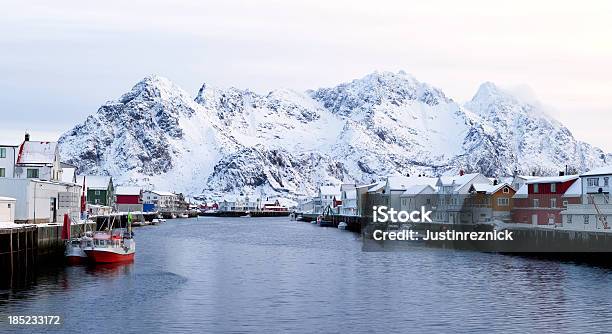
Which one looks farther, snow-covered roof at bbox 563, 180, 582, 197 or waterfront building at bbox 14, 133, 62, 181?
snow-covered roof at bbox 563, 180, 582, 197

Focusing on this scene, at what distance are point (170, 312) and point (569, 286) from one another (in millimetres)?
30855

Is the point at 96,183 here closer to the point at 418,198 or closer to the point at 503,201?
the point at 418,198

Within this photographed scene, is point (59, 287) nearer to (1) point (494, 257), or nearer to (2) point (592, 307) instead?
(2) point (592, 307)

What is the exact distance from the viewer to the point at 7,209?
7019 centimetres

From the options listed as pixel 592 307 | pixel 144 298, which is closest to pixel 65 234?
pixel 144 298

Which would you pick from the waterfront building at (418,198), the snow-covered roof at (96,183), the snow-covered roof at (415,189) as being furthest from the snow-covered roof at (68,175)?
the snow-covered roof at (415,189)

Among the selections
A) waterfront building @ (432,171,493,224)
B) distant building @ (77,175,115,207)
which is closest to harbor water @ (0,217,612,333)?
waterfront building @ (432,171,493,224)

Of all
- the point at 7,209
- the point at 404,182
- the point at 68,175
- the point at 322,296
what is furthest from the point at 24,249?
the point at 404,182

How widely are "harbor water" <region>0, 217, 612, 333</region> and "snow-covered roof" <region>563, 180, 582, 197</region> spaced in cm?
2341

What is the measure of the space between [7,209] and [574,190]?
234 feet

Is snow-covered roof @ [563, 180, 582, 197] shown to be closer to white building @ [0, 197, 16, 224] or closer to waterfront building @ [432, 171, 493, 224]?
waterfront building @ [432, 171, 493, 224]

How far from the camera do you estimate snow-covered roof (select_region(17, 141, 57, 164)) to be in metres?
97.9

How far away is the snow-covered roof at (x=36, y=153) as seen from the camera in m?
97.9

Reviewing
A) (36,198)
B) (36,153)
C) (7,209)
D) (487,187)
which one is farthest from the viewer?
(487,187)
